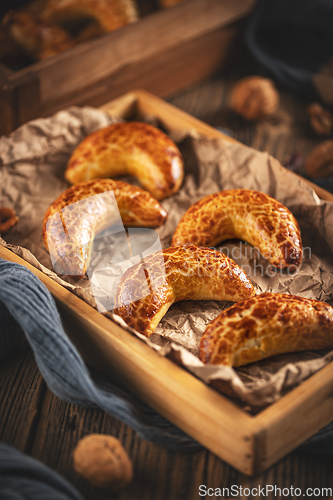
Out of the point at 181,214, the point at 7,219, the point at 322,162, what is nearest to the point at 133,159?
the point at 181,214

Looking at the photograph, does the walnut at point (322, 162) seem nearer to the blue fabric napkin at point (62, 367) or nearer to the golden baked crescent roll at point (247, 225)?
the golden baked crescent roll at point (247, 225)

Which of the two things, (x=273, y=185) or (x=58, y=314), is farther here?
(x=273, y=185)

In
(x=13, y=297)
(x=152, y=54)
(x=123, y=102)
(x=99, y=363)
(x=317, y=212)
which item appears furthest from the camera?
(x=152, y=54)

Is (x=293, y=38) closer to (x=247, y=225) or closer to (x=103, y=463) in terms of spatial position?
(x=247, y=225)

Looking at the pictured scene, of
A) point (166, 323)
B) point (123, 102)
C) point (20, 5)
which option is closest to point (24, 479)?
point (166, 323)

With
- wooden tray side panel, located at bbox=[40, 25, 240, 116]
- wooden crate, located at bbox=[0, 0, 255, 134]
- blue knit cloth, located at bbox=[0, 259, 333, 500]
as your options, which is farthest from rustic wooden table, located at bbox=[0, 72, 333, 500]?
wooden tray side panel, located at bbox=[40, 25, 240, 116]

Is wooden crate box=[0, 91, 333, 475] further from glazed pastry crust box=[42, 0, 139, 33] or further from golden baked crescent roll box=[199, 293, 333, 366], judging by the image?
glazed pastry crust box=[42, 0, 139, 33]

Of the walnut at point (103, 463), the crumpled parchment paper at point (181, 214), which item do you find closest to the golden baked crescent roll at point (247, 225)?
the crumpled parchment paper at point (181, 214)

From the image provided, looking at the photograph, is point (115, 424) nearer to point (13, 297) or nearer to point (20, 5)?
point (13, 297)
